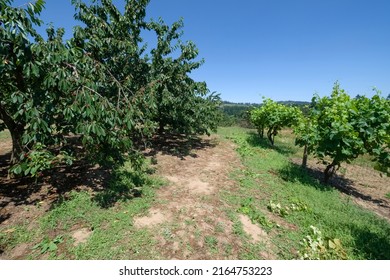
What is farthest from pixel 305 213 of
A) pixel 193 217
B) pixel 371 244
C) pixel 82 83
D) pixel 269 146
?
pixel 269 146

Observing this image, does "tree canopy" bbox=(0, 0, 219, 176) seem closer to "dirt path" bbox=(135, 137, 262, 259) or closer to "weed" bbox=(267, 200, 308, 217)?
"dirt path" bbox=(135, 137, 262, 259)

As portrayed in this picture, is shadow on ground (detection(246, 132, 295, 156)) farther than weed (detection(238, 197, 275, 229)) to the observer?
Yes

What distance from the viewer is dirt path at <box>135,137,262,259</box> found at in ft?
13.8

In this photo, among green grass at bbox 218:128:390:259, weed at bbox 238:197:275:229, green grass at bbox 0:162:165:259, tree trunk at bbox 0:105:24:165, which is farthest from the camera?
tree trunk at bbox 0:105:24:165

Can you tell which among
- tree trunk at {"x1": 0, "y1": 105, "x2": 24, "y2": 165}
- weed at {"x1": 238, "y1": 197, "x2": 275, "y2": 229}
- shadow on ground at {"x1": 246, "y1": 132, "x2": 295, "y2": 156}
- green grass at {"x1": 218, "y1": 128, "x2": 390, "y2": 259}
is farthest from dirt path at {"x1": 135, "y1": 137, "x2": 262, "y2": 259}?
shadow on ground at {"x1": 246, "y1": 132, "x2": 295, "y2": 156}

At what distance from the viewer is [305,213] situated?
593cm

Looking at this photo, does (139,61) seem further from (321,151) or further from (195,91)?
(321,151)

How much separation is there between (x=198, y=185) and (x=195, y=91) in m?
5.06

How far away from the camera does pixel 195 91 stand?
1043 cm

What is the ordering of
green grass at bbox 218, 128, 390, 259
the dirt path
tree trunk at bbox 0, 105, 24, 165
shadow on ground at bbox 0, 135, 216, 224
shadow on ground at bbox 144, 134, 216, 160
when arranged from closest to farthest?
the dirt path
green grass at bbox 218, 128, 390, 259
shadow on ground at bbox 0, 135, 216, 224
tree trunk at bbox 0, 105, 24, 165
shadow on ground at bbox 144, 134, 216, 160

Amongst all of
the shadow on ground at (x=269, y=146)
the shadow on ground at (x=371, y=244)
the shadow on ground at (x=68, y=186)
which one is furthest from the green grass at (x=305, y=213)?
the shadow on ground at (x=269, y=146)

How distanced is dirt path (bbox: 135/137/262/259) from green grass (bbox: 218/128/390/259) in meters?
0.61
